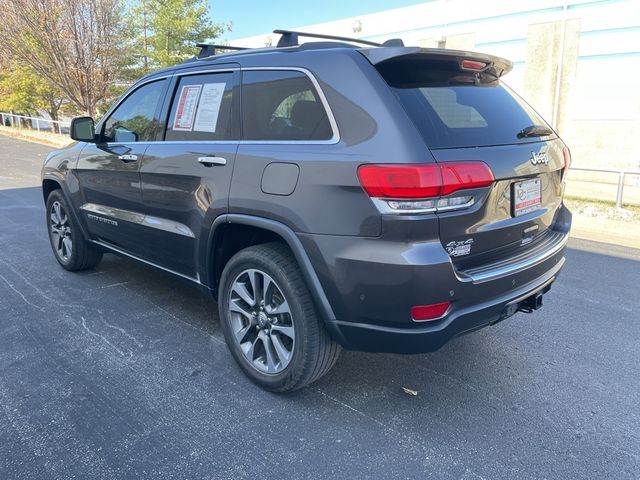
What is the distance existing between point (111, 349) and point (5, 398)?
686 mm

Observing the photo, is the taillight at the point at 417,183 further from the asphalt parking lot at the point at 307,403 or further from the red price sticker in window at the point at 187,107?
the red price sticker in window at the point at 187,107

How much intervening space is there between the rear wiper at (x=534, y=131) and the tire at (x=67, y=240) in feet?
12.7

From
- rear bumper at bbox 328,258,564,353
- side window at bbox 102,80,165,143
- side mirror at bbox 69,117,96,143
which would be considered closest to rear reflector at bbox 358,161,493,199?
rear bumper at bbox 328,258,564,353

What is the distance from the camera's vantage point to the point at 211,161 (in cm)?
300

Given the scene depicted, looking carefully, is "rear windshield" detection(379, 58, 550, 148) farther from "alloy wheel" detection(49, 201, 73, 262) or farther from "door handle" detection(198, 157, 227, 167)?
"alloy wheel" detection(49, 201, 73, 262)

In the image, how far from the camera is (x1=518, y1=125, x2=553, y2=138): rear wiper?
2792 mm

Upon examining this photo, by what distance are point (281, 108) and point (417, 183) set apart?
1.03 meters

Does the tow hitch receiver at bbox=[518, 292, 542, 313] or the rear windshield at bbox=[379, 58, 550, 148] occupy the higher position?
the rear windshield at bbox=[379, 58, 550, 148]

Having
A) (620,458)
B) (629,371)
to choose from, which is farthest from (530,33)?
(620,458)

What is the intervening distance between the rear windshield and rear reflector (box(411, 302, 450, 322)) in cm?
74

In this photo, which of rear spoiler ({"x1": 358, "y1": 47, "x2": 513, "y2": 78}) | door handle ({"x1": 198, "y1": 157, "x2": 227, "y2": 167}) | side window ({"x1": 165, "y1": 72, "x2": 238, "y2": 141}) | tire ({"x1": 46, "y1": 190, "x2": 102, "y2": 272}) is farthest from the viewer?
tire ({"x1": 46, "y1": 190, "x2": 102, "y2": 272})

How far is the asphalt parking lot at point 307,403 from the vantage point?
2307 millimetres

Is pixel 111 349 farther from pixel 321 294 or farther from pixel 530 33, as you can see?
pixel 530 33

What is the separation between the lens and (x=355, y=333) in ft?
8.02
